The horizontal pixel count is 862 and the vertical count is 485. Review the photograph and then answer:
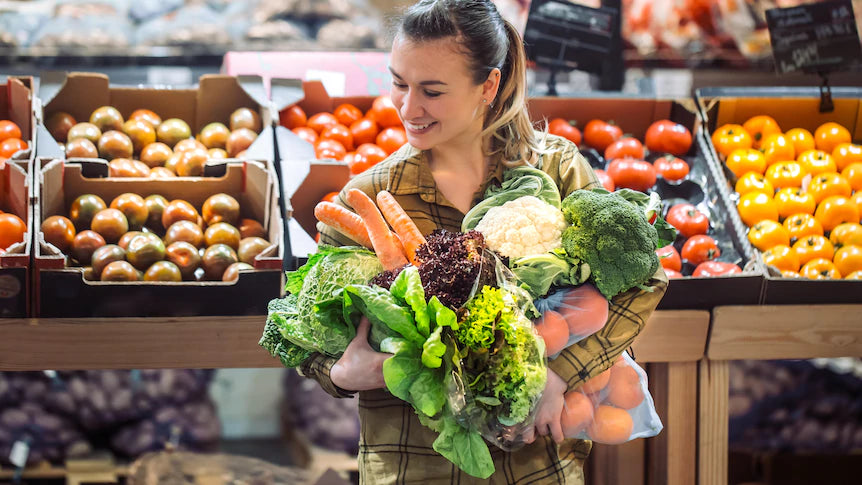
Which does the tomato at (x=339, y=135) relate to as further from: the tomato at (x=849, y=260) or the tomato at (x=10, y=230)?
the tomato at (x=849, y=260)

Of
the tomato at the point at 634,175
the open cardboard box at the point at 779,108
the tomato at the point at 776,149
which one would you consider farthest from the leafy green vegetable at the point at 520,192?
the tomato at the point at 776,149

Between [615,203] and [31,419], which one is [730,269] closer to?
[615,203]

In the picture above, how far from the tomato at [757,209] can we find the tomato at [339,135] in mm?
1258

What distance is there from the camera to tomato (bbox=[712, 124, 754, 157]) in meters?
2.79

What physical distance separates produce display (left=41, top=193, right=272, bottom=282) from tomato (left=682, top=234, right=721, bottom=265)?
1.21m

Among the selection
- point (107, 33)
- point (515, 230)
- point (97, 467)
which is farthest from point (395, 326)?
point (107, 33)

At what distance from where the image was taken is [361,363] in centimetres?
134

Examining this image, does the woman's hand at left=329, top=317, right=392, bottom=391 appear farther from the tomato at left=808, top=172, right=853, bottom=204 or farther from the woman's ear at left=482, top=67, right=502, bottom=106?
the tomato at left=808, top=172, right=853, bottom=204

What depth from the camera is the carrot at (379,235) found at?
137cm

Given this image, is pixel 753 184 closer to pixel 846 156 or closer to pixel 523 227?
pixel 846 156

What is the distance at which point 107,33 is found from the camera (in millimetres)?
3438

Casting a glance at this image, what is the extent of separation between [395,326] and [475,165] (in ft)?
1.55

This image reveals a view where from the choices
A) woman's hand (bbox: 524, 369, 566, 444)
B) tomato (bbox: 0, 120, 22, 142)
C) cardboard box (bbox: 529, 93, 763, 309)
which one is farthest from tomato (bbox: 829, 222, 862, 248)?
tomato (bbox: 0, 120, 22, 142)

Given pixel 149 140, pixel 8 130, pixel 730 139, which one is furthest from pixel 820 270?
pixel 8 130
